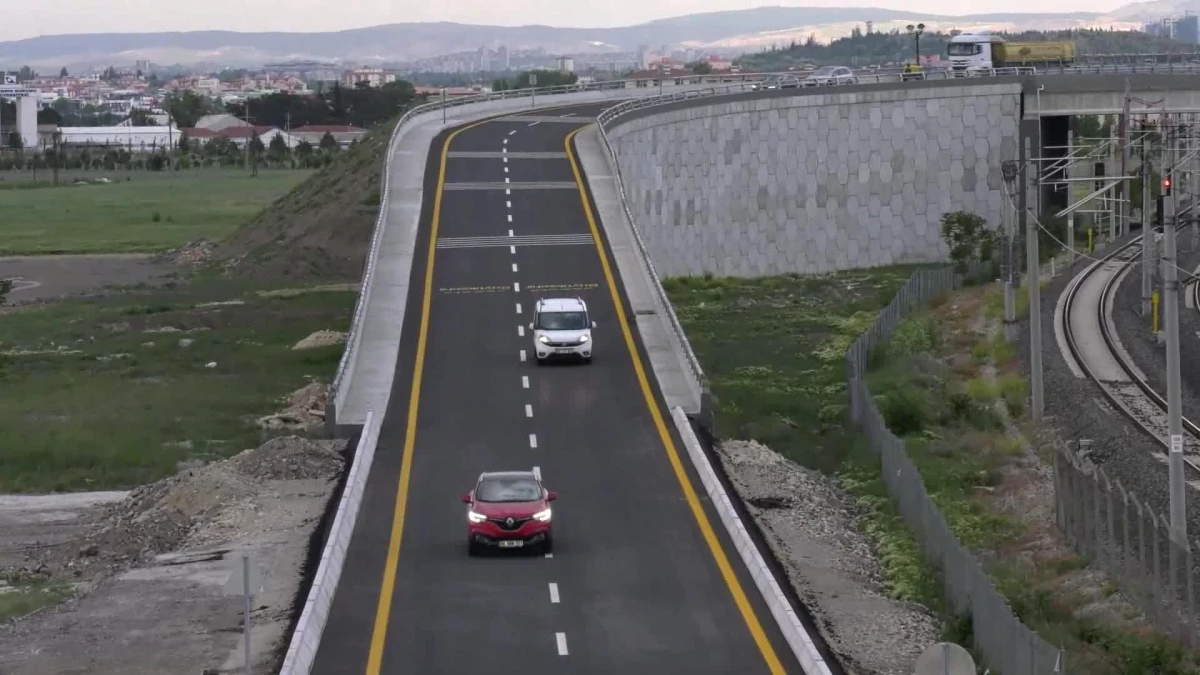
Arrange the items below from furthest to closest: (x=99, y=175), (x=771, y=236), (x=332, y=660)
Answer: (x=99, y=175)
(x=771, y=236)
(x=332, y=660)

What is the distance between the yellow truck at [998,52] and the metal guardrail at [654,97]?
8.83 metres

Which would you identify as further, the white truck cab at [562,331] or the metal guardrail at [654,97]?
the metal guardrail at [654,97]

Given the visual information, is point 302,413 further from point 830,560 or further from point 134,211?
point 134,211

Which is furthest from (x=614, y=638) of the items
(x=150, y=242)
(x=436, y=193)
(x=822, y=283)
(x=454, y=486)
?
(x=150, y=242)

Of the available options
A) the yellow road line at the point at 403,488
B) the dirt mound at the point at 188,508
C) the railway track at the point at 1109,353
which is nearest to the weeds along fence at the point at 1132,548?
the railway track at the point at 1109,353

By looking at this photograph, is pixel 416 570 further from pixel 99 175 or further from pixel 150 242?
pixel 99 175

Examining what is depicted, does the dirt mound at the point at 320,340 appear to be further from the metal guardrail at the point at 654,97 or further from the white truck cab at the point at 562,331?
the white truck cab at the point at 562,331

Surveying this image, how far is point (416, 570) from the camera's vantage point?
96.9 ft

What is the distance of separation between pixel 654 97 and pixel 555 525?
66.4 meters

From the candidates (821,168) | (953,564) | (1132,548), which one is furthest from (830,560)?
(821,168)

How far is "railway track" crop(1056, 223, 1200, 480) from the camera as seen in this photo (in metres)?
41.0

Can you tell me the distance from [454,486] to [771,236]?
51928 millimetres

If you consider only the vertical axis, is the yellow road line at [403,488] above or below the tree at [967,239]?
below

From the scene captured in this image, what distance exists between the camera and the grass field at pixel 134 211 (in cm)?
11188
